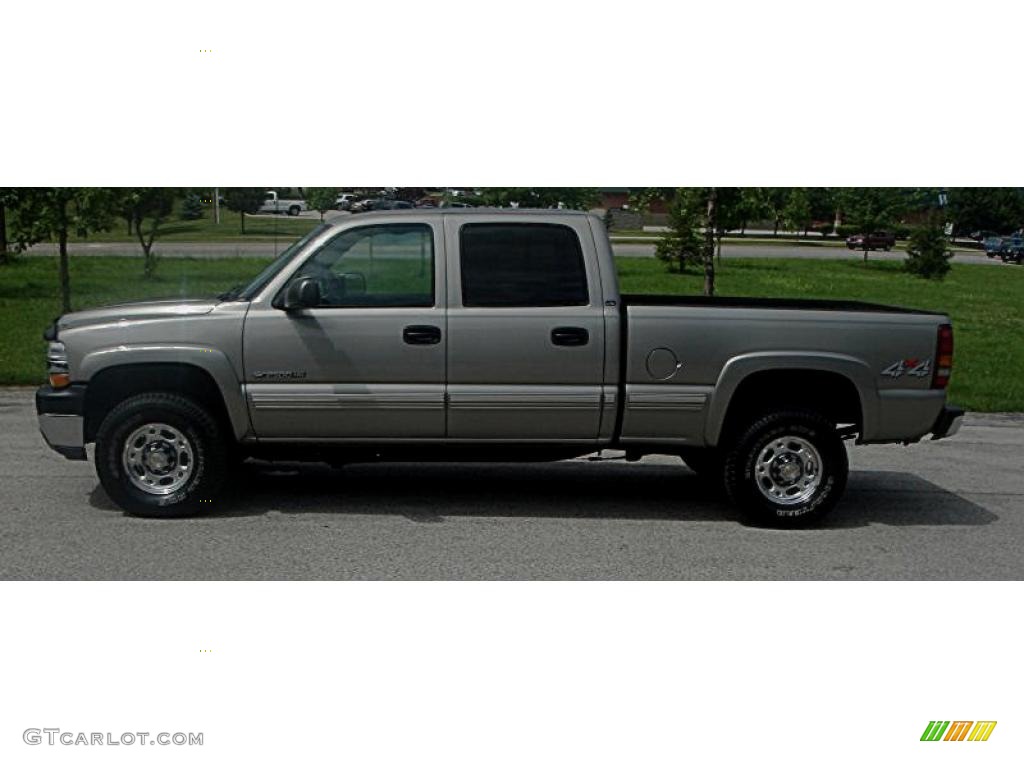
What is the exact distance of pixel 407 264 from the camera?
6922 mm

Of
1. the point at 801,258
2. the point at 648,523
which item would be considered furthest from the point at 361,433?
the point at 801,258

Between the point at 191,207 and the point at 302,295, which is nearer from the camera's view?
the point at 302,295

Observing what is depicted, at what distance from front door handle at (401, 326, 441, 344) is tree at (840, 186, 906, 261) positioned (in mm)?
4318

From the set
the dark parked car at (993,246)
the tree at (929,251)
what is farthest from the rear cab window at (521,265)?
the dark parked car at (993,246)

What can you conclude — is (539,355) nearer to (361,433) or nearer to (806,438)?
(361,433)

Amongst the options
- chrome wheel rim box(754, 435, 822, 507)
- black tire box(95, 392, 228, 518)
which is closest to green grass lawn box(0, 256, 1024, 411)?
black tire box(95, 392, 228, 518)

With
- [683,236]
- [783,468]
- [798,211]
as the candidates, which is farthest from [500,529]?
[798,211]

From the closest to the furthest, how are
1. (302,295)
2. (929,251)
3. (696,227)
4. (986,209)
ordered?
(302,295), (696,227), (986,209), (929,251)

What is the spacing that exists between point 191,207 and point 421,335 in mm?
3316

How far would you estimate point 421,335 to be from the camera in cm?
671

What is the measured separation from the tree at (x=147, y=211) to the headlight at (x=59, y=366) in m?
2.29

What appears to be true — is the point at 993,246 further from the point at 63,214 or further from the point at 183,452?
the point at 63,214

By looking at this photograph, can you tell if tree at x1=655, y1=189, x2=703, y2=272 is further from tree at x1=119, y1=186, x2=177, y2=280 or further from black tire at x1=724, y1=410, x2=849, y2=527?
tree at x1=119, y1=186, x2=177, y2=280

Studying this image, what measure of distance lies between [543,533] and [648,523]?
779mm
